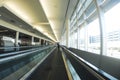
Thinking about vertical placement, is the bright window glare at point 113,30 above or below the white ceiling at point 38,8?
below

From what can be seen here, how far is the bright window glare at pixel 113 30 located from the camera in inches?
145

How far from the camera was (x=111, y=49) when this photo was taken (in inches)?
160

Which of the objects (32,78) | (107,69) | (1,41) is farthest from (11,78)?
(1,41)

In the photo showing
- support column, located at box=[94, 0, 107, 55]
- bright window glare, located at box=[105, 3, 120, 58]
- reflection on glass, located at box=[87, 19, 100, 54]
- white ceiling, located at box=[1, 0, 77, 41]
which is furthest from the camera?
white ceiling, located at box=[1, 0, 77, 41]

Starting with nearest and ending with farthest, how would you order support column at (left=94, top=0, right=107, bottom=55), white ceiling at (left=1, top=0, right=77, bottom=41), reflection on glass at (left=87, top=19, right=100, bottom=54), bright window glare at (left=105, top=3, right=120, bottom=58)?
1. bright window glare at (left=105, top=3, right=120, bottom=58)
2. support column at (left=94, top=0, right=107, bottom=55)
3. reflection on glass at (left=87, top=19, right=100, bottom=54)
4. white ceiling at (left=1, top=0, right=77, bottom=41)

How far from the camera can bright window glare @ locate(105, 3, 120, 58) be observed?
3.68 m

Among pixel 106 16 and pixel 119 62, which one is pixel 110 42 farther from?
pixel 119 62

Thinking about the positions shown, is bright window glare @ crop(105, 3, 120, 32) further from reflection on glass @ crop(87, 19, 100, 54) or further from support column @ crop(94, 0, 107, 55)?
reflection on glass @ crop(87, 19, 100, 54)

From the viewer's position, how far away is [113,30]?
397 centimetres

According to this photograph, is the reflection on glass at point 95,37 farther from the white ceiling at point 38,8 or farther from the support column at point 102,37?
the white ceiling at point 38,8

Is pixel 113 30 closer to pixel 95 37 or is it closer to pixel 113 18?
pixel 113 18

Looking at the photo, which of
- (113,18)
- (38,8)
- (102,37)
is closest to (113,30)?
(113,18)

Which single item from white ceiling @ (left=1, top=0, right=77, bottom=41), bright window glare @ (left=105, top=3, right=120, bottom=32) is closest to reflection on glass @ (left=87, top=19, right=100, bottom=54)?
bright window glare @ (left=105, top=3, right=120, bottom=32)

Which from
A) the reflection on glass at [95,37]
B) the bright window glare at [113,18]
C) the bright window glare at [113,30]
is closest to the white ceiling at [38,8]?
the reflection on glass at [95,37]
